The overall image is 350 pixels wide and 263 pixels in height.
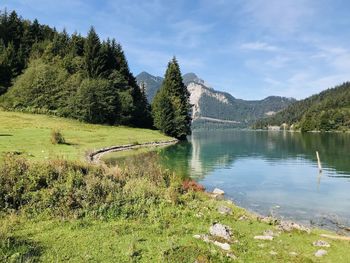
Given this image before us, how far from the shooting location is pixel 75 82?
11425 cm

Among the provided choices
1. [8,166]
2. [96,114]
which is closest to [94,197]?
[8,166]

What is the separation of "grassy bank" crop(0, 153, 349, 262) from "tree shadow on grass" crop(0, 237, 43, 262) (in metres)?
0.03

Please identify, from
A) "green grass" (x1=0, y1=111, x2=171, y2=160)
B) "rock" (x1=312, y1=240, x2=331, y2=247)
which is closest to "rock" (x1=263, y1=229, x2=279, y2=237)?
"rock" (x1=312, y1=240, x2=331, y2=247)

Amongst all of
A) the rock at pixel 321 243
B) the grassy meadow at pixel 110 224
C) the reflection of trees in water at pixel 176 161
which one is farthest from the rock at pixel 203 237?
the reflection of trees in water at pixel 176 161

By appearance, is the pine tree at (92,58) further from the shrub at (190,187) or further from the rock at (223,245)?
the rock at (223,245)

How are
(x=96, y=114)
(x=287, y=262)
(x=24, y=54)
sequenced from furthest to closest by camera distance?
(x=24, y=54) < (x=96, y=114) < (x=287, y=262)

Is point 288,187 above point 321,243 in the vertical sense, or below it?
below

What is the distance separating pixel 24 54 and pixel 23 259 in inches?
5526

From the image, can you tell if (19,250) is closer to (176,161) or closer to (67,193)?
(67,193)

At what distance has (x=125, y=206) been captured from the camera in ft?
59.5

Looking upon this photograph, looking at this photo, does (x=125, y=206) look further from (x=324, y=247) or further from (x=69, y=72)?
(x=69, y=72)

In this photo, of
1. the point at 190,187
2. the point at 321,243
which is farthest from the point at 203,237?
the point at 190,187

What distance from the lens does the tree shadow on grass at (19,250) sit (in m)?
11.7

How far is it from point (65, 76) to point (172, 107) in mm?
33890
